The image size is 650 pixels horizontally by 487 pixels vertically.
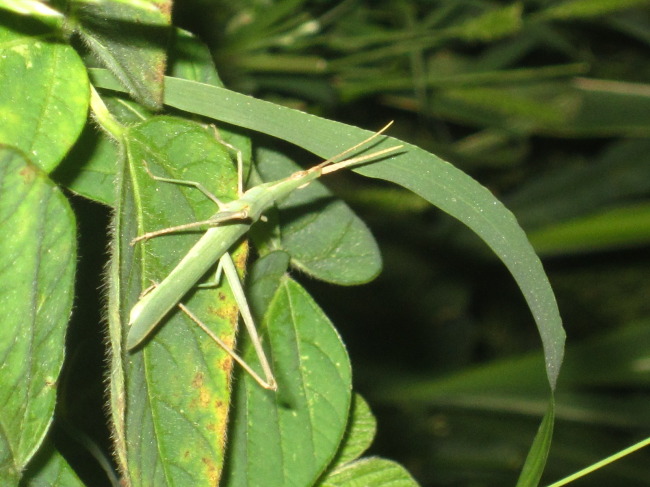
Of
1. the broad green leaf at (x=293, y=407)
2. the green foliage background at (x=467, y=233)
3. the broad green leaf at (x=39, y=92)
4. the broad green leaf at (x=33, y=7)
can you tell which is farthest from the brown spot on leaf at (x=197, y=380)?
the green foliage background at (x=467, y=233)

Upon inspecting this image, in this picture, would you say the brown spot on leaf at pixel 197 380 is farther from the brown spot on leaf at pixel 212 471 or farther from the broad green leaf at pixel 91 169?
the broad green leaf at pixel 91 169

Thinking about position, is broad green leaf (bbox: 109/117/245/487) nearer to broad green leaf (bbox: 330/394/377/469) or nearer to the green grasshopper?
the green grasshopper

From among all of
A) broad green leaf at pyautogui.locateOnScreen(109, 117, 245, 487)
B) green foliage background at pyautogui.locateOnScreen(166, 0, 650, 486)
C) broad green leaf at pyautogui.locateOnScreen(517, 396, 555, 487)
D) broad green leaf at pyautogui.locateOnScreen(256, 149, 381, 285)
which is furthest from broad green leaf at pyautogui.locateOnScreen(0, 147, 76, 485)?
green foliage background at pyautogui.locateOnScreen(166, 0, 650, 486)

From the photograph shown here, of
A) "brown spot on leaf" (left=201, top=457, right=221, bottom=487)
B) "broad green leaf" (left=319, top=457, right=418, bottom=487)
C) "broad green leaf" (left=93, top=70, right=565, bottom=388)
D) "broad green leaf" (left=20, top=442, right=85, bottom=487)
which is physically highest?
"broad green leaf" (left=93, top=70, right=565, bottom=388)

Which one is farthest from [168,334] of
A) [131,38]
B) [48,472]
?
[131,38]

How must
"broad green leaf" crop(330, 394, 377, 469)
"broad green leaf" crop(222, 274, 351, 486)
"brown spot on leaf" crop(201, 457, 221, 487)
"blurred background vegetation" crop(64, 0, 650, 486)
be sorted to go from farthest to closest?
"blurred background vegetation" crop(64, 0, 650, 486), "broad green leaf" crop(330, 394, 377, 469), "broad green leaf" crop(222, 274, 351, 486), "brown spot on leaf" crop(201, 457, 221, 487)

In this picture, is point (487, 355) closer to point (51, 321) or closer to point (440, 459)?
point (440, 459)
